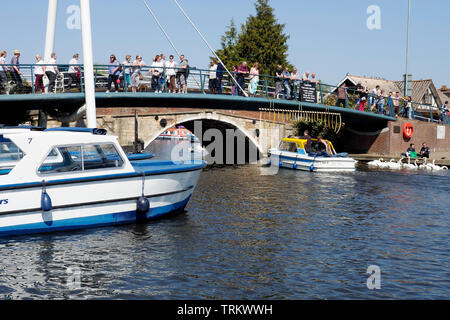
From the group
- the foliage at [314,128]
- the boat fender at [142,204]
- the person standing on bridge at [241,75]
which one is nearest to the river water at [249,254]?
the boat fender at [142,204]

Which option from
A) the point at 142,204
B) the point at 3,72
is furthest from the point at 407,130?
the point at 142,204

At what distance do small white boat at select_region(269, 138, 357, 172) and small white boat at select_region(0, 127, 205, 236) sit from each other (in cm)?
1331

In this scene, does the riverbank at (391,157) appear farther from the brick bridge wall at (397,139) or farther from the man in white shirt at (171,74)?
the man in white shirt at (171,74)

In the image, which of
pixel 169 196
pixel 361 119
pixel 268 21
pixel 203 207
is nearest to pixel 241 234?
pixel 169 196

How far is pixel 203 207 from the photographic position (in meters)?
16.0

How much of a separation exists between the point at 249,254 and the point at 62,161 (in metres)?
4.81

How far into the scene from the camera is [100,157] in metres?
12.7

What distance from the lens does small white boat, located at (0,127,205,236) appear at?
11.6 m

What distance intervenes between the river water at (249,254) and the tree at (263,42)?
41052mm

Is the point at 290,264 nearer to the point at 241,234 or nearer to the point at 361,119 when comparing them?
the point at 241,234

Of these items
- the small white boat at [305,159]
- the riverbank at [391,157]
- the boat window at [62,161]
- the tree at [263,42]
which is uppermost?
the tree at [263,42]

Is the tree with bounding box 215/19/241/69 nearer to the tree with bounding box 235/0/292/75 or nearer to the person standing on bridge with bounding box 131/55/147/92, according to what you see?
the tree with bounding box 235/0/292/75

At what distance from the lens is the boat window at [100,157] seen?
12547mm

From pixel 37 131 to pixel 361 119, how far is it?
81.9 ft
